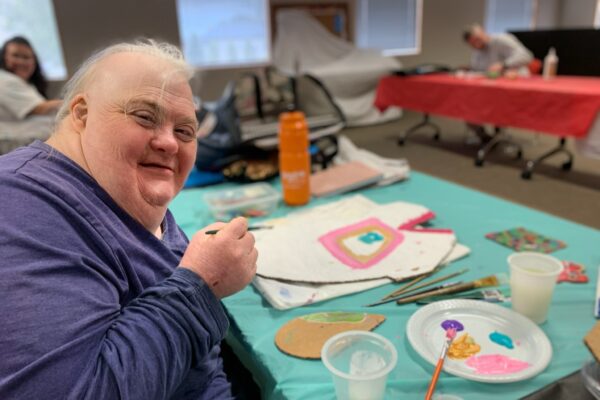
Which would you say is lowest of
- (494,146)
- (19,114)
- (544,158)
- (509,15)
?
(494,146)

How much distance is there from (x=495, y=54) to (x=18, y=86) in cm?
427

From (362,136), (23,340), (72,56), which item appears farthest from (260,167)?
(72,56)

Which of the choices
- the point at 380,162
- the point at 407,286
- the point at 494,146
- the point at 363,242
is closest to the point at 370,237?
the point at 363,242

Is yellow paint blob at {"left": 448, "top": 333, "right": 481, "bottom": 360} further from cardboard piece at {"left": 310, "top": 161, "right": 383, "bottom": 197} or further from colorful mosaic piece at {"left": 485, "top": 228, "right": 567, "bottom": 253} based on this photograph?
cardboard piece at {"left": 310, "top": 161, "right": 383, "bottom": 197}

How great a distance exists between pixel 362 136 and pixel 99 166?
4558 mm

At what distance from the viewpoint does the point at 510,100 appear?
10.4ft

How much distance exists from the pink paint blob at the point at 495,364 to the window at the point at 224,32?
5.31 m

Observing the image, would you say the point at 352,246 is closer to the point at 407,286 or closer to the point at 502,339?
the point at 407,286

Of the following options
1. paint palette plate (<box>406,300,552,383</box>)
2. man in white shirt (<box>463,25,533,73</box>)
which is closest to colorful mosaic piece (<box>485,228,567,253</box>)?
paint palette plate (<box>406,300,552,383</box>)

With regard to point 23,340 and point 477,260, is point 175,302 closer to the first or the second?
point 23,340

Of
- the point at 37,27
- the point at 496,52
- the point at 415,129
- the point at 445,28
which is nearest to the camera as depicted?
the point at 496,52

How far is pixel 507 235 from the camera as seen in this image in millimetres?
1269

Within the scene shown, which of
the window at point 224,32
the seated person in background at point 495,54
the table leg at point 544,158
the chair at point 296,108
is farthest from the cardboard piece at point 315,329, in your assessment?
the window at point 224,32

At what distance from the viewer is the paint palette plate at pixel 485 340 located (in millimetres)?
752
